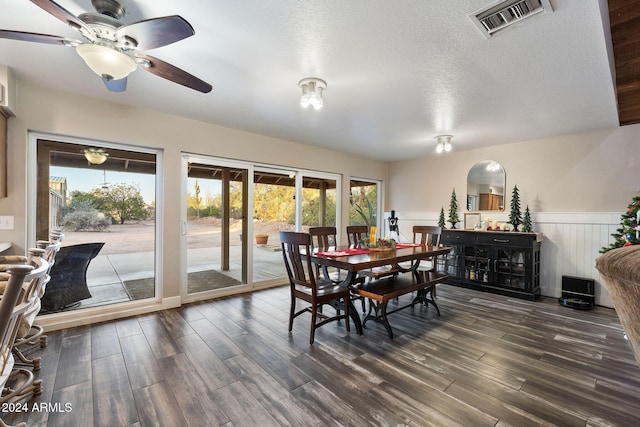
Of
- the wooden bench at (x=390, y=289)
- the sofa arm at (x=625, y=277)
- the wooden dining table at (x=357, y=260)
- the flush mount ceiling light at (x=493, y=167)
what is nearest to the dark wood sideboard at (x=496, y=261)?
the flush mount ceiling light at (x=493, y=167)

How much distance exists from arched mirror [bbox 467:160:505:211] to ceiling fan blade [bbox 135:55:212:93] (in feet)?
→ 14.6

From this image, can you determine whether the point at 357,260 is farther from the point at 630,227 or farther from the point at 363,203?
the point at 363,203

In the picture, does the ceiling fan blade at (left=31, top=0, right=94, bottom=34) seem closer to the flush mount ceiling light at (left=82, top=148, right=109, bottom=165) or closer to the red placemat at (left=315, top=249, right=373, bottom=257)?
the flush mount ceiling light at (left=82, top=148, right=109, bottom=165)

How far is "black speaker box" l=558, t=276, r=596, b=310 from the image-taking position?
353 cm

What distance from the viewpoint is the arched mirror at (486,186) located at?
455 cm

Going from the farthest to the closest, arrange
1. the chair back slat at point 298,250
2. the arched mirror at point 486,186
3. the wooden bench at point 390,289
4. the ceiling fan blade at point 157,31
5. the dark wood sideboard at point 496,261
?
1. the arched mirror at point 486,186
2. the dark wood sideboard at point 496,261
3. the wooden bench at point 390,289
4. the chair back slat at point 298,250
5. the ceiling fan blade at point 157,31

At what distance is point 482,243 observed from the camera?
425 centimetres

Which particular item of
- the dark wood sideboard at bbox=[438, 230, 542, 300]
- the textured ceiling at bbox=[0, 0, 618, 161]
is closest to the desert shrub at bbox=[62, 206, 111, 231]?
the textured ceiling at bbox=[0, 0, 618, 161]

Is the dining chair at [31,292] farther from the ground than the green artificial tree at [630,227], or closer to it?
closer to it

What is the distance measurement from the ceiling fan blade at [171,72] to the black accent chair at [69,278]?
2.29 m

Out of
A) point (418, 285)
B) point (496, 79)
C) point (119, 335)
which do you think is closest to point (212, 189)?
point (119, 335)

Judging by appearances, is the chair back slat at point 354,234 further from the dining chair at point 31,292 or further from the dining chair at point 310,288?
the dining chair at point 31,292

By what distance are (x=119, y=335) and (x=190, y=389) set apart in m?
1.31

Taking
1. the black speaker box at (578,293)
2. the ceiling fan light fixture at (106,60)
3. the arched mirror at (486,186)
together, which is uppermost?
the ceiling fan light fixture at (106,60)
